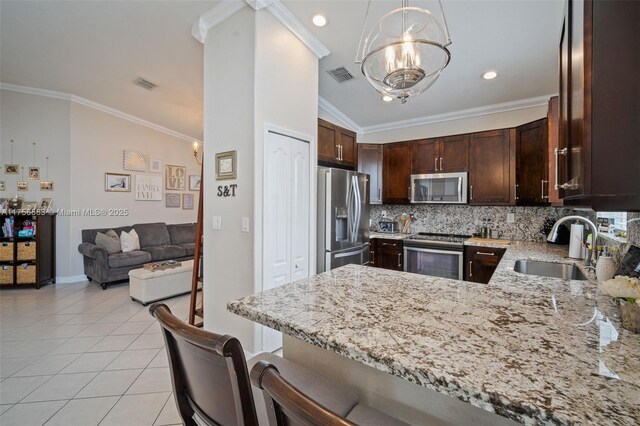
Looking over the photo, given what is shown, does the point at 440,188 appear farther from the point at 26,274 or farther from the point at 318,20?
the point at 26,274

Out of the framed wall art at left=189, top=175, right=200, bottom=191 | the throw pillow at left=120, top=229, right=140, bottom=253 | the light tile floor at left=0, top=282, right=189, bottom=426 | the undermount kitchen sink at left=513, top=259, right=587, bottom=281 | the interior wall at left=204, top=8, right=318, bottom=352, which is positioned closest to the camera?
the light tile floor at left=0, top=282, right=189, bottom=426

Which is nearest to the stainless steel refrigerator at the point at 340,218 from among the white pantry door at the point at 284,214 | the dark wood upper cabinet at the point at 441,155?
the white pantry door at the point at 284,214

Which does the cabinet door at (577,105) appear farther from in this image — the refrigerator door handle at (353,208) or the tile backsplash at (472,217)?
the tile backsplash at (472,217)

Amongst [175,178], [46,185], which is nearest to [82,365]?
[46,185]

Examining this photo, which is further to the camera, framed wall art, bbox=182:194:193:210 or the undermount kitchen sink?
framed wall art, bbox=182:194:193:210

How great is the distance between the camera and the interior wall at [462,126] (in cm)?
387

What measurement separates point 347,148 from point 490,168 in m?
1.96

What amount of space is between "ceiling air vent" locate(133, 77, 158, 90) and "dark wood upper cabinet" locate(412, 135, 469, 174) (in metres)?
4.01

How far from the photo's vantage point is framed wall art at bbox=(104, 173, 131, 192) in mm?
5207

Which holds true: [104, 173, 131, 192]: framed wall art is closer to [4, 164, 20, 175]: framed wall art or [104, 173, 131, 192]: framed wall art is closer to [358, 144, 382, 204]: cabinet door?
[4, 164, 20, 175]: framed wall art

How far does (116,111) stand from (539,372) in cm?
677

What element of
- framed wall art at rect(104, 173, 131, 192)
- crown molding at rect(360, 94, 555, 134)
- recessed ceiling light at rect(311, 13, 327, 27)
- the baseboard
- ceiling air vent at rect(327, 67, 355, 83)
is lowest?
the baseboard

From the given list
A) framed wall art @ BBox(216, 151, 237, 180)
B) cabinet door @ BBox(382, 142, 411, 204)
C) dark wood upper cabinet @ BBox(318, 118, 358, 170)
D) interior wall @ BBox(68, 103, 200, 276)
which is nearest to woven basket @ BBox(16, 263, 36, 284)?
interior wall @ BBox(68, 103, 200, 276)

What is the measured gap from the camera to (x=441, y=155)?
4133 millimetres
